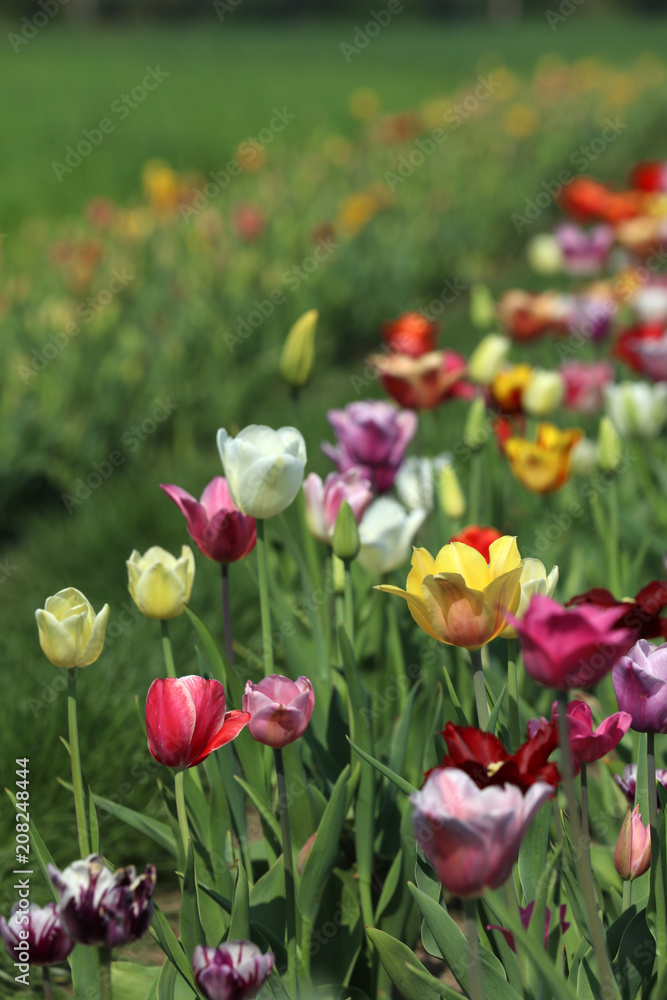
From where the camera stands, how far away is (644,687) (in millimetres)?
927

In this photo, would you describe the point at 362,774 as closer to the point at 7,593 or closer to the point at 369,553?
the point at 369,553

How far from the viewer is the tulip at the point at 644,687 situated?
3.03 feet

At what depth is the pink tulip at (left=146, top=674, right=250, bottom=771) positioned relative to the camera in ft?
3.00

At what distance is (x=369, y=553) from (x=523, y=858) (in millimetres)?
505

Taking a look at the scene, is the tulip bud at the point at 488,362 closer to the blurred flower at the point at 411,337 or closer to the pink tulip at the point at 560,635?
the blurred flower at the point at 411,337

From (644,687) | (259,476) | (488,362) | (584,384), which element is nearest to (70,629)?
(259,476)

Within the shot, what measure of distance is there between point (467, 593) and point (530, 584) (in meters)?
0.12

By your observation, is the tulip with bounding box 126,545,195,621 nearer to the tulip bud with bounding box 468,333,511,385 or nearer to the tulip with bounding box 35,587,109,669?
the tulip with bounding box 35,587,109,669

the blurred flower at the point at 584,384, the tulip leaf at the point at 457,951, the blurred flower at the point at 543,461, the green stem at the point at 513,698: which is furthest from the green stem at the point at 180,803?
the blurred flower at the point at 584,384

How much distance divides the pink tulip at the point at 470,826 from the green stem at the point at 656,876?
30 cm

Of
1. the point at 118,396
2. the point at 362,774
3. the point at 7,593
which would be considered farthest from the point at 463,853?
the point at 118,396

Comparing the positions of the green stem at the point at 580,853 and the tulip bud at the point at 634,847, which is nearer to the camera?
the green stem at the point at 580,853

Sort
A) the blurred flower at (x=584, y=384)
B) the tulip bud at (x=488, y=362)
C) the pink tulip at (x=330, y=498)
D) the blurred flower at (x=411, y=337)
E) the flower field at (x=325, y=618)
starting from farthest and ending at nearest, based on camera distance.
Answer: the blurred flower at (x=584, y=384) → the tulip bud at (x=488, y=362) → the blurred flower at (x=411, y=337) → the pink tulip at (x=330, y=498) → the flower field at (x=325, y=618)

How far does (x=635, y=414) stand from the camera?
2.09 m
